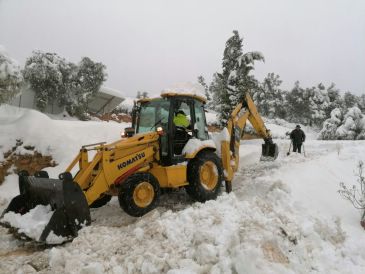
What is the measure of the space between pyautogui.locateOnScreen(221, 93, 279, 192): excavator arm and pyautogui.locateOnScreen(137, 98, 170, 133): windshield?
63.1 inches

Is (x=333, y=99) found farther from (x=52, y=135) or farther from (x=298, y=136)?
(x=52, y=135)

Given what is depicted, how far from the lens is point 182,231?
5277 millimetres

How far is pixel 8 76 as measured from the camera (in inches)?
481

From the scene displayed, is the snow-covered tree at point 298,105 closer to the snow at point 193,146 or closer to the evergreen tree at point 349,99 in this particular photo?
the evergreen tree at point 349,99

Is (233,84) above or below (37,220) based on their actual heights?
above

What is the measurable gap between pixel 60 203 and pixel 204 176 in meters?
3.09

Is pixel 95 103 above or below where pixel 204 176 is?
above

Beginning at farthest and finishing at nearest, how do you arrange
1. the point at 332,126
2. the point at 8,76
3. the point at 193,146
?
the point at 332,126 < the point at 8,76 < the point at 193,146

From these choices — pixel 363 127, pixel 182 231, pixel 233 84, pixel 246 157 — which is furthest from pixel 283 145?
pixel 182 231

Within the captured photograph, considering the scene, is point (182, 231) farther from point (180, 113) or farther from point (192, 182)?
point (180, 113)

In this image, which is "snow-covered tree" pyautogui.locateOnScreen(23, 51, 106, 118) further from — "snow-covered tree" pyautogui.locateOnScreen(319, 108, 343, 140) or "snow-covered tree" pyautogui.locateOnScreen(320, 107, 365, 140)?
"snow-covered tree" pyautogui.locateOnScreen(319, 108, 343, 140)

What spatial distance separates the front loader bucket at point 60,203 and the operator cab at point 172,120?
2.08 metres

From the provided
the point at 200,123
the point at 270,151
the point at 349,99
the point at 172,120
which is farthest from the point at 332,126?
the point at 349,99

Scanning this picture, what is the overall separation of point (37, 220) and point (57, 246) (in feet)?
2.37
